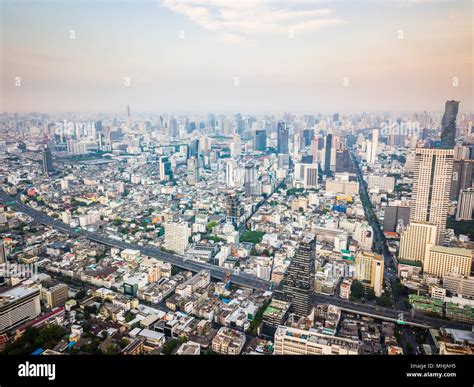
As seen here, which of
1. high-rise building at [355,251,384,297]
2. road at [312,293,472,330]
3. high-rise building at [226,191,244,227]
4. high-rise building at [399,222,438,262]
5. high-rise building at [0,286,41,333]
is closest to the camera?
high-rise building at [0,286,41,333]

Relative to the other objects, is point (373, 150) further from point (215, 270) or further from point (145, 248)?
point (145, 248)

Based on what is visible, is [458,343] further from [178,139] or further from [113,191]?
[178,139]

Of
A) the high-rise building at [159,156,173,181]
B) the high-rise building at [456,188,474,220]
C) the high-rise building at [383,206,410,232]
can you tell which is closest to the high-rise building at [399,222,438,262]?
the high-rise building at [383,206,410,232]

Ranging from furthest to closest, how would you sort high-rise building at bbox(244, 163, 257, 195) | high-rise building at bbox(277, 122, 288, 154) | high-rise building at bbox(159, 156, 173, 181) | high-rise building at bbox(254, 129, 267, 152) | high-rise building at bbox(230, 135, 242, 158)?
high-rise building at bbox(254, 129, 267, 152) → high-rise building at bbox(230, 135, 242, 158) → high-rise building at bbox(277, 122, 288, 154) → high-rise building at bbox(159, 156, 173, 181) → high-rise building at bbox(244, 163, 257, 195)

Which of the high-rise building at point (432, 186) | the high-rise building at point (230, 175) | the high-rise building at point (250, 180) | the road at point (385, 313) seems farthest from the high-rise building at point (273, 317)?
the high-rise building at point (230, 175)

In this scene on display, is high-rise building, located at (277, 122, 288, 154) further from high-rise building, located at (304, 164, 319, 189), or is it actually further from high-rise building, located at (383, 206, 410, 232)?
high-rise building, located at (383, 206, 410, 232)
